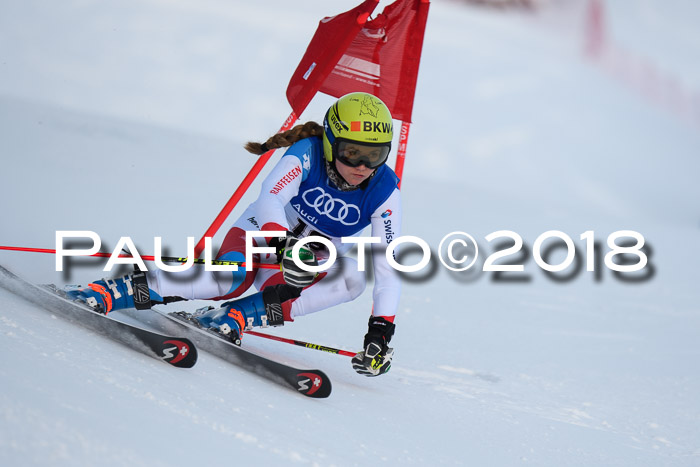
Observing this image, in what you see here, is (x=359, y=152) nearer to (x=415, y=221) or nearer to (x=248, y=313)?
(x=248, y=313)

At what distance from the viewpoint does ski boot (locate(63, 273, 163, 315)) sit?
3.07m

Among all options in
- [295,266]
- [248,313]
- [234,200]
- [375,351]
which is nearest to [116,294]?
[248,313]

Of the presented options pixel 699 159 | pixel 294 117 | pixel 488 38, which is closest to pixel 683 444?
pixel 294 117

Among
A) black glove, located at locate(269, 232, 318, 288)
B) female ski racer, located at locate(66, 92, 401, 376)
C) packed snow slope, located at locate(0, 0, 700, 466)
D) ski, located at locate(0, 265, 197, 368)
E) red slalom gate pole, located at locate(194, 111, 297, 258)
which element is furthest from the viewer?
red slalom gate pole, located at locate(194, 111, 297, 258)

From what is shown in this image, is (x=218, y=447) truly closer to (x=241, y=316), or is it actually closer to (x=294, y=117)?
(x=241, y=316)

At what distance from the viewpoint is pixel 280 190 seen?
3361 millimetres

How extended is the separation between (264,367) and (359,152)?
1.00 meters

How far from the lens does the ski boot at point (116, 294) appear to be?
3.07 m

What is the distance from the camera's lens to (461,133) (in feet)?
48.1

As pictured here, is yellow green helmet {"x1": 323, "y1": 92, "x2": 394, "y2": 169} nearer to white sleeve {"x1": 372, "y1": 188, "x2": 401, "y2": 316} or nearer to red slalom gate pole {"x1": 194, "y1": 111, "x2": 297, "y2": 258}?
white sleeve {"x1": 372, "y1": 188, "x2": 401, "y2": 316}

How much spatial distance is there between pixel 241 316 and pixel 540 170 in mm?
11508

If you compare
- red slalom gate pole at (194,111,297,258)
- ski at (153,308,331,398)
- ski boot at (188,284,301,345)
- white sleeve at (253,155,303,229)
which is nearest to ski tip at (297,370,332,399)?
ski at (153,308,331,398)

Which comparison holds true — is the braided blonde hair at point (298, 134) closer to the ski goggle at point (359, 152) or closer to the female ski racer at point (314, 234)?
the female ski racer at point (314, 234)

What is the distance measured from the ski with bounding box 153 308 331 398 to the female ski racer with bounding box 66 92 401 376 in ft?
0.61
